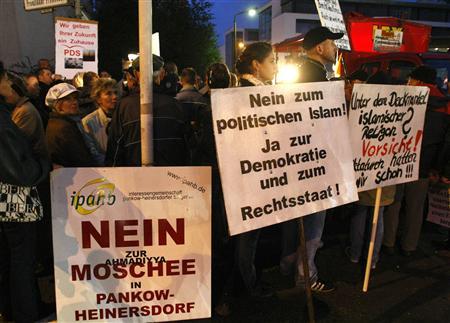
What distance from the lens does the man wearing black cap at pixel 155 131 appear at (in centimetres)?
315

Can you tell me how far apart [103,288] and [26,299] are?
0.77 m

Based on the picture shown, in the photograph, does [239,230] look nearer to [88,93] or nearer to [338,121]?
[338,121]

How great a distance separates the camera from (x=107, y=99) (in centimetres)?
438

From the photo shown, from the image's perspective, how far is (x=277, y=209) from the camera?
107 inches

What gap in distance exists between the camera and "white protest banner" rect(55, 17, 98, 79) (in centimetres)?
816

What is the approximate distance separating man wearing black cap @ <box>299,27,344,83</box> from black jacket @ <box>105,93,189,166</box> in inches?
44.0

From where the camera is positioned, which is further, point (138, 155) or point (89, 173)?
point (138, 155)

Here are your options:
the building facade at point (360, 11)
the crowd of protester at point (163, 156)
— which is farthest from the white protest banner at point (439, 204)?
the building facade at point (360, 11)

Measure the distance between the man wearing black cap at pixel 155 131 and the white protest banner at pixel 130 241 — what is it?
57 cm

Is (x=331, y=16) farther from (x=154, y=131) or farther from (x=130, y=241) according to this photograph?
(x=130, y=241)

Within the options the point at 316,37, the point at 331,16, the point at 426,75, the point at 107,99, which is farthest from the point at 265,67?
the point at 331,16

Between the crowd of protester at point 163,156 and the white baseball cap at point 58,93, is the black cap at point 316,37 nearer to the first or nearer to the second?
the crowd of protester at point 163,156

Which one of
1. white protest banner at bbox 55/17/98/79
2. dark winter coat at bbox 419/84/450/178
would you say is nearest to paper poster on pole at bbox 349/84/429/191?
dark winter coat at bbox 419/84/450/178

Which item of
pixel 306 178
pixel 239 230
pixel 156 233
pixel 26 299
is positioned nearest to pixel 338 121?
pixel 306 178
